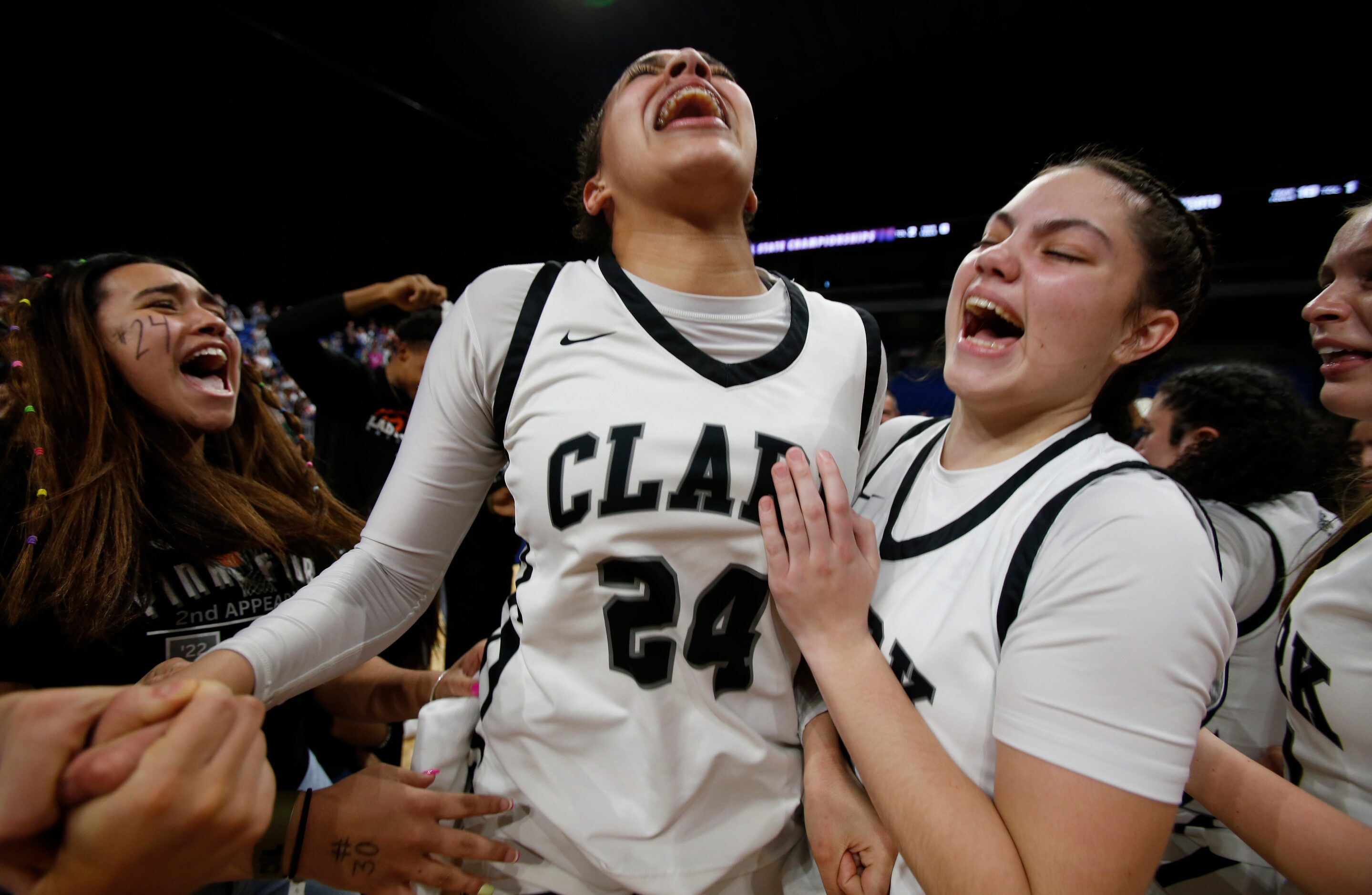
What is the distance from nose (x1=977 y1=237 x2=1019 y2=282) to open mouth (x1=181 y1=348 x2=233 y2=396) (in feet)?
4.98

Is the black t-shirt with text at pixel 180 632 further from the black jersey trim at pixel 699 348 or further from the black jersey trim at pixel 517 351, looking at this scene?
the black jersey trim at pixel 699 348

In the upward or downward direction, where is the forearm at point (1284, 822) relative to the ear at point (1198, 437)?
downward

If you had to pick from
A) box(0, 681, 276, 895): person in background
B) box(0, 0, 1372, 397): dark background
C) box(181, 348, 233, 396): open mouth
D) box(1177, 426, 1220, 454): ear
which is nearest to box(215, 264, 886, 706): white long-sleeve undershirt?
box(0, 681, 276, 895): person in background

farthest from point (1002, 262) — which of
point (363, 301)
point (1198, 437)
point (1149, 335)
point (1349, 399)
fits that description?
point (363, 301)

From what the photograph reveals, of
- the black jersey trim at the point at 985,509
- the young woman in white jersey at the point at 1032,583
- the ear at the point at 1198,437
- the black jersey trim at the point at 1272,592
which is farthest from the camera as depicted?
the ear at the point at 1198,437

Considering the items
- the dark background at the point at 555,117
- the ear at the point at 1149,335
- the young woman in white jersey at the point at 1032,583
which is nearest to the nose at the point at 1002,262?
the young woman in white jersey at the point at 1032,583

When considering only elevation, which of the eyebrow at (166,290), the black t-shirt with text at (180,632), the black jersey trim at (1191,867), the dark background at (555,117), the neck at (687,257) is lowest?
the black jersey trim at (1191,867)

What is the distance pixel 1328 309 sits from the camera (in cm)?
118

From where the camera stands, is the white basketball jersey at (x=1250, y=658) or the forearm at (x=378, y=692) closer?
the white basketball jersey at (x=1250, y=658)

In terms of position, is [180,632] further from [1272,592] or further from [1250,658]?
[1272,592]

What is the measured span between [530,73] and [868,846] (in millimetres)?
5975

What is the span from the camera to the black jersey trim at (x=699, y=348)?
0.96 m

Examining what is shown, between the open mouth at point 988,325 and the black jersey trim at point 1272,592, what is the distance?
1140 millimetres

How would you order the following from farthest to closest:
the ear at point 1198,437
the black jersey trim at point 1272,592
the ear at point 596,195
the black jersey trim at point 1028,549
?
1. the ear at point 1198,437
2. the black jersey trim at point 1272,592
3. the ear at point 596,195
4. the black jersey trim at point 1028,549
